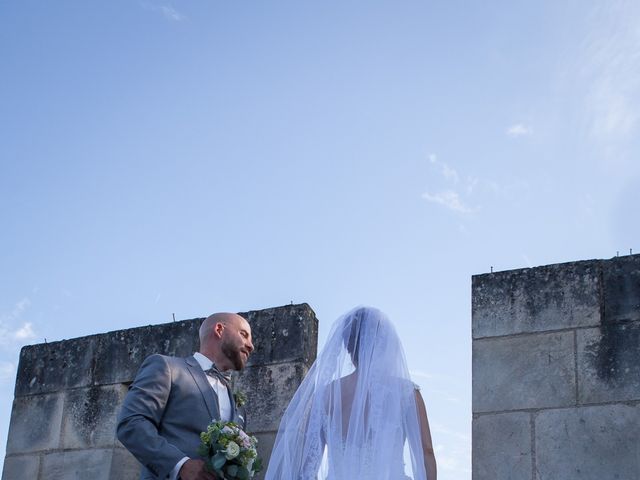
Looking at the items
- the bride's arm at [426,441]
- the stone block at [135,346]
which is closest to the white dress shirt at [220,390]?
the bride's arm at [426,441]

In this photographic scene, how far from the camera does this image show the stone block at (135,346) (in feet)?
22.3

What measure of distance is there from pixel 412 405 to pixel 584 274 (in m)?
1.20

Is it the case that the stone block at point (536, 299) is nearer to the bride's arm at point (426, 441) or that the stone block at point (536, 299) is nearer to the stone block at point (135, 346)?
the bride's arm at point (426, 441)

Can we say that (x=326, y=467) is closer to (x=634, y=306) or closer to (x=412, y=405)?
(x=412, y=405)

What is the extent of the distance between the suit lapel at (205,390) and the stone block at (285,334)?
2.91ft

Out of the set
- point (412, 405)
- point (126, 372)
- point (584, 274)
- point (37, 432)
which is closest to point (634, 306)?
point (584, 274)

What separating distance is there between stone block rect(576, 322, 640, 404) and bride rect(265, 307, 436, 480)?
87cm

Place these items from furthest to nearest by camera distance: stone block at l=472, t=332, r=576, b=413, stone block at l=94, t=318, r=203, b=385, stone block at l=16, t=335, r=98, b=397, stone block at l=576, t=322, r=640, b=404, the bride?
stone block at l=16, t=335, r=98, b=397, stone block at l=94, t=318, r=203, b=385, stone block at l=472, t=332, r=576, b=413, stone block at l=576, t=322, r=640, b=404, the bride

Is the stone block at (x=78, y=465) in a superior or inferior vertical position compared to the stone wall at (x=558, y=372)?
inferior

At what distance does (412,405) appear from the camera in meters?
5.08

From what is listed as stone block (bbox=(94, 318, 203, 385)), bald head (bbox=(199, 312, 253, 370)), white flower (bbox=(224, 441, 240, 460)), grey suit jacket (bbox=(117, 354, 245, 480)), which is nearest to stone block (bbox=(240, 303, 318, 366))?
stone block (bbox=(94, 318, 203, 385))

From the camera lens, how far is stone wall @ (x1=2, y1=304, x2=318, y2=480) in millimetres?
6336

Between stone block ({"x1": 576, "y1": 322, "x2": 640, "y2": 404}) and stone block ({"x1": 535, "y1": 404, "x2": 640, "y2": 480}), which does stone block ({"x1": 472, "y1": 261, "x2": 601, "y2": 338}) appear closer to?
stone block ({"x1": 576, "y1": 322, "x2": 640, "y2": 404})

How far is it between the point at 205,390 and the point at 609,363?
1.90 metres
